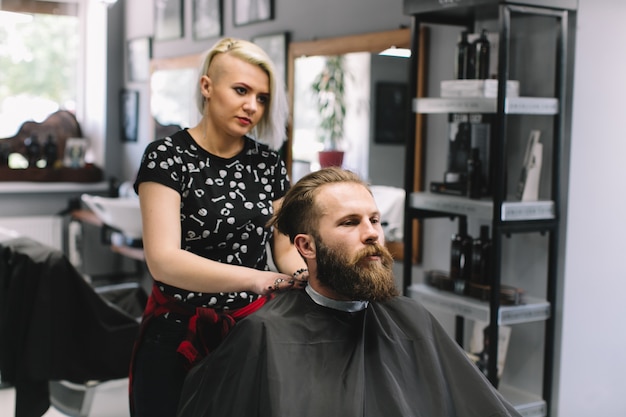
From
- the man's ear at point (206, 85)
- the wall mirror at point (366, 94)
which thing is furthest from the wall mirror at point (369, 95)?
the man's ear at point (206, 85)

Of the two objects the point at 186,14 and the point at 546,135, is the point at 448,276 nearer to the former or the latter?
the point at 546,135

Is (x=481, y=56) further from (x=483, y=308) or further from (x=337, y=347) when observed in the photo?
Answer: (x=337, y=347)

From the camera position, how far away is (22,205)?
5.54 meters

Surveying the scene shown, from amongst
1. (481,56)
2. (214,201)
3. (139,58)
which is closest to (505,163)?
(481,56)

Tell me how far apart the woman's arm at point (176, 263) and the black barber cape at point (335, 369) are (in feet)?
0.25

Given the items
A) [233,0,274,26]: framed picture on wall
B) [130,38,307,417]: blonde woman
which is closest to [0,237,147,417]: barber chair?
[130,38,307,417]: blonde woman

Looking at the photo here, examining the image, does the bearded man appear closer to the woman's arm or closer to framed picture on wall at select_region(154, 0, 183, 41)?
the woman's arm

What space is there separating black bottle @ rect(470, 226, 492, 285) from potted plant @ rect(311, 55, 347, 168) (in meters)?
0.86

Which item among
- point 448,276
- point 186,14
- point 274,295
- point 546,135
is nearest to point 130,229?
point 186,14

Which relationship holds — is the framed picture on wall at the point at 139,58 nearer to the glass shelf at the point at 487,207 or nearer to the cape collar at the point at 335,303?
the glass shelf at the point at 487,207

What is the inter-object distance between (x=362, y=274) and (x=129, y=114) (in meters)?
4.37

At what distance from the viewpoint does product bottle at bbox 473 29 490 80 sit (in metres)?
2.71

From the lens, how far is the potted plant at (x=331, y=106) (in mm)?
3447

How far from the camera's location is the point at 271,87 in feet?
5.74
